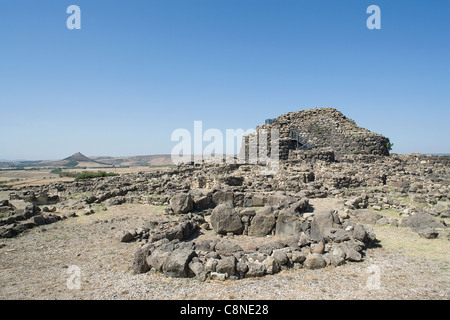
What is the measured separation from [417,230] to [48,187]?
28.3 metres

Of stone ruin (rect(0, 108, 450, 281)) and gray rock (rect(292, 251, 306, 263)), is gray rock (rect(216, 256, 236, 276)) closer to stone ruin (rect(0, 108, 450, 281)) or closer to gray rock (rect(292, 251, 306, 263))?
stone ruin (rect(0, 108, 450, 281))

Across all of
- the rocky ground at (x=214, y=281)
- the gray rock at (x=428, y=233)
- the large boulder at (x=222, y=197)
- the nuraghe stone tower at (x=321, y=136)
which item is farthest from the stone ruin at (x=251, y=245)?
the nuraghe stone tower at (x=321, y=136)

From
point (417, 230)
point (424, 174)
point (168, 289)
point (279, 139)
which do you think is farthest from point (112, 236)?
point (424, 174)

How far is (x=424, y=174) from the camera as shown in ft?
70.2

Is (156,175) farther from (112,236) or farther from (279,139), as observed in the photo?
(112,236)

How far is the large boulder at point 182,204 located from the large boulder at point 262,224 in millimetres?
4258

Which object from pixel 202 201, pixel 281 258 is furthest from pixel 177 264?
pixel 202 201

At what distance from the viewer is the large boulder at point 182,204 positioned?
14296 millimetres

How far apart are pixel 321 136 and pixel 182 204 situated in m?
22.3

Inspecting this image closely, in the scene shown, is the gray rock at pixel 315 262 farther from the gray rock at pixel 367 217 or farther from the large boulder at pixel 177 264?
the gray rock at pixel 367 217

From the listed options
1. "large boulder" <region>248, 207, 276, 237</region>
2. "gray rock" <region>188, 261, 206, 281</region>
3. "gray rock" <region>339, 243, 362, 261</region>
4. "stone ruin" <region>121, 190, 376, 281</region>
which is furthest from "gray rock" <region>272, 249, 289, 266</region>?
"large boulder" <region>248, 207, 276, 237</region>

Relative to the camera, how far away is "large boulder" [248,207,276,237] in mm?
11250

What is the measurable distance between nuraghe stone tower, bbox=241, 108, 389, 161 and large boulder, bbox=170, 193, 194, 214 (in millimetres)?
12638

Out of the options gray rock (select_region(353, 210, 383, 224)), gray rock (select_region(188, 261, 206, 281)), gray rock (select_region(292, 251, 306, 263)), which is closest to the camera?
gray rock (select_region(188, 261, 206, 281))
